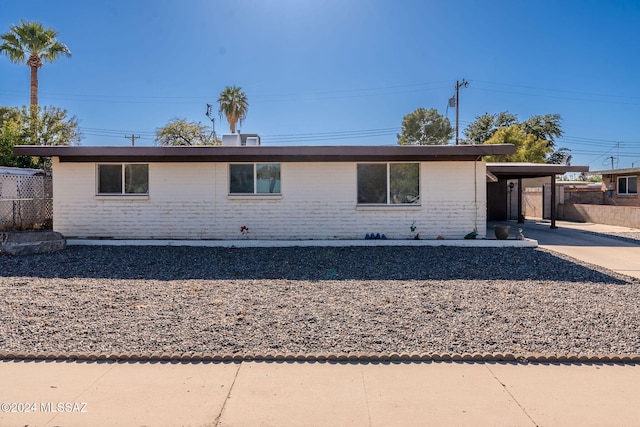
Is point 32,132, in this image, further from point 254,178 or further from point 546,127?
point 546,127

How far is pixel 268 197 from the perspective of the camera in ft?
41.1

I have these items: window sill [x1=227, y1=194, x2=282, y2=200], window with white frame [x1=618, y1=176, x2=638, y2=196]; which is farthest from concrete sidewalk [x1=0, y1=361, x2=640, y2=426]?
window with white frame [x1=618, y1=176, x2=638, y2=196]

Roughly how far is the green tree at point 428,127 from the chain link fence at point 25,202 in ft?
102

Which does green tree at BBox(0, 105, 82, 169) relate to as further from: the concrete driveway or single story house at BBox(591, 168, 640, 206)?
single story house at BBox(591, 168, 640, 206)

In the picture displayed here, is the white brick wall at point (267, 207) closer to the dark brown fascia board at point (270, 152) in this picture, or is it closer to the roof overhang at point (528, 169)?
the dark brown fascia board at point (270, 152)

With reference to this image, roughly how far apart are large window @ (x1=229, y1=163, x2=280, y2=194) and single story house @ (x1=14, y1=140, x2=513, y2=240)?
3 cm

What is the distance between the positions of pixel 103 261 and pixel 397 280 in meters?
6.64

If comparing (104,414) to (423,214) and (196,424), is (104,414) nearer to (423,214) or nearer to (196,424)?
(196,424)

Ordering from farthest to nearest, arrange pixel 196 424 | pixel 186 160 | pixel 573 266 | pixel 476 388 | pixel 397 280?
1. pixel 186 160
2. pixel 573 266
3. pixel 397 280
4. pixel 476 388
5. pixel 196 424

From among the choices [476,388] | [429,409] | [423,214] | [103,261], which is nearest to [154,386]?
[429,409]

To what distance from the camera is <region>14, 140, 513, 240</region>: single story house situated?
12.5 meters

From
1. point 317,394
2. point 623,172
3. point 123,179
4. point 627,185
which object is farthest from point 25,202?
point 627,185

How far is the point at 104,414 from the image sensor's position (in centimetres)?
350

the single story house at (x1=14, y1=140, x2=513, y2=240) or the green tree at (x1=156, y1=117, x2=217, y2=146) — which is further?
the green tree at (x1=156, y1=117, x2=217, y2=146)
